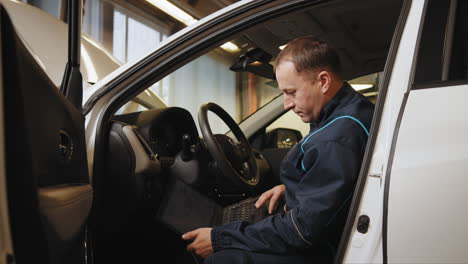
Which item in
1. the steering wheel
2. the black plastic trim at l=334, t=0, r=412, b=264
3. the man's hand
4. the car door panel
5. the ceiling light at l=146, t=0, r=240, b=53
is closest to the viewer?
the car door panel

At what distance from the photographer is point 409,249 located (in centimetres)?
81

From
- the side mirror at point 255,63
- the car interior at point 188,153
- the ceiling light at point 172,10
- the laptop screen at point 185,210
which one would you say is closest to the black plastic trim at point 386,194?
the car interior at point 188,153

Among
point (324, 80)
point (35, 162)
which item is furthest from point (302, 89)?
point (35, 162)

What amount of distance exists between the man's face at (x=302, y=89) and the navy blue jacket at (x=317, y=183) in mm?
80

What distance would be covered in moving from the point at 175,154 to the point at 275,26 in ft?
2.35

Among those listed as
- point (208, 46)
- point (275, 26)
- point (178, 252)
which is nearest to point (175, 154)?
point (178, 252)

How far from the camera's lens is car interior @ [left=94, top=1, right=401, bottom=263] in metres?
1.32

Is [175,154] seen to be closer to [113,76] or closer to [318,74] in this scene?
[113,76]

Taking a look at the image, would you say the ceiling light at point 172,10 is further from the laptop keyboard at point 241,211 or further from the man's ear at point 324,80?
the man's ear at point 324,80

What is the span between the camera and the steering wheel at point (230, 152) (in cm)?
146

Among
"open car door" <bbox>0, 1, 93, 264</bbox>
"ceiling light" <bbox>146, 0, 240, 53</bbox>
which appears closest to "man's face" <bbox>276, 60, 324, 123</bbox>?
"open car door" <bbox>0, 1, 93, 264</bbox>

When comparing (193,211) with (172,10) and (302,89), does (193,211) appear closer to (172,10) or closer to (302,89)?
(302,89)

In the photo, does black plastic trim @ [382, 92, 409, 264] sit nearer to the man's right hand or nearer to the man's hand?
the man's hand

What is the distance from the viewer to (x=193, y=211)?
63.9 inches
